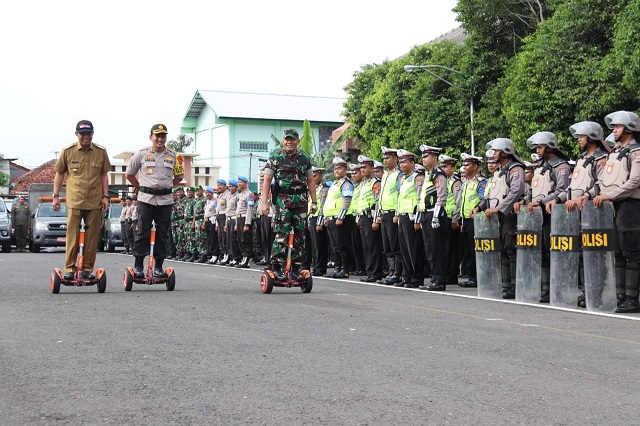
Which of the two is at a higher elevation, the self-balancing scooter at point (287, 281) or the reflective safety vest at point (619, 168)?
the reflective safety vest at point (619, 168)

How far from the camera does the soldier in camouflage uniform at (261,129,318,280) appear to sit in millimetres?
13594

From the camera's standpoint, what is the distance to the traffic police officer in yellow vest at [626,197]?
451 inches

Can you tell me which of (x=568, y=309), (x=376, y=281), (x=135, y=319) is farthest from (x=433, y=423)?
(x=376, y=281)

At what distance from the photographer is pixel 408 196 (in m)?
16.1

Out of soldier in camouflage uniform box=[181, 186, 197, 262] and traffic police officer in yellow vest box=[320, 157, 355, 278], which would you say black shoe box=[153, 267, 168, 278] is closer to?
traffic police officer in yellow vest box=[320, 157, 355, 278]

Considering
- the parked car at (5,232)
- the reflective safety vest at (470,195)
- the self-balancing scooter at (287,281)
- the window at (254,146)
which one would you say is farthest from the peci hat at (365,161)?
the window at (254,146)

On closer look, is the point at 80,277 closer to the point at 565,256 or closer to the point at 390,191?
the point at 390,191

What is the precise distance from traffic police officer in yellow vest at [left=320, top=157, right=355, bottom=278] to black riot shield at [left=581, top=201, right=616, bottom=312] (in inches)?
312

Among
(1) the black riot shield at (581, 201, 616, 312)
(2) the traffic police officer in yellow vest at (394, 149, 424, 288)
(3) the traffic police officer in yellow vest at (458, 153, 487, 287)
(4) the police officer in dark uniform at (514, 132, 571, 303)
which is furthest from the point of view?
(3) the traffic police officer in yellow vest at (458, 153, 487, 287)

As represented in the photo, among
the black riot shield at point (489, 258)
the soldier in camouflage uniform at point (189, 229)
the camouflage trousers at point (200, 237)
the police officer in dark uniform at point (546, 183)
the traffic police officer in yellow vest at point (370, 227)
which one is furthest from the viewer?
the soldier in camouflage uniform at point (189, 229)

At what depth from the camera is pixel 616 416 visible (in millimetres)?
5539

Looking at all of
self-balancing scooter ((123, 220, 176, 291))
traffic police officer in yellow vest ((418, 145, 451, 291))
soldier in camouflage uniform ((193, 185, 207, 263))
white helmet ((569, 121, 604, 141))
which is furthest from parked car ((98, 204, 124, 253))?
white helmet ((569, 121, 604, 141))

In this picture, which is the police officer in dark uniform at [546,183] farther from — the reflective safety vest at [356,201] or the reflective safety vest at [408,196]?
the reflective safety vest at [356,201]

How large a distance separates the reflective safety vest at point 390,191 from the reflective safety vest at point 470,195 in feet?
3.76
